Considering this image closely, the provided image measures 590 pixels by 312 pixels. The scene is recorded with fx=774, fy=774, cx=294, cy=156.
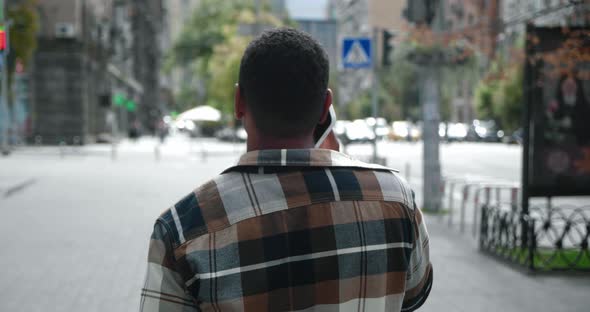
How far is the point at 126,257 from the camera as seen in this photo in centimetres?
859

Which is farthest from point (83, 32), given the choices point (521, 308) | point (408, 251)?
point (408, 251)

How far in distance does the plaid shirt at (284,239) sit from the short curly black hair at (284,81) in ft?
0.29

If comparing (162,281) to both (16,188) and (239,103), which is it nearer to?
(239,103)

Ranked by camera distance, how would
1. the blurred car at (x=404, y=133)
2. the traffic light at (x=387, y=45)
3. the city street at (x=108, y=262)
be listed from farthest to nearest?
the blurred car at (x=404, y=133), the traffic light at (x=387, y=45), the city street at (x=108, y=262)

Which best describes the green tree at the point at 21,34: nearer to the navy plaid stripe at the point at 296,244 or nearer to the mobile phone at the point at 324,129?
the mobile phone at the point at 324,129

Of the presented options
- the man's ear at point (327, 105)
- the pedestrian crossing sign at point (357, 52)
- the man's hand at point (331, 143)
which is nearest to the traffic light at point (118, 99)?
the pedestrian crossing sign at point (357, 52)

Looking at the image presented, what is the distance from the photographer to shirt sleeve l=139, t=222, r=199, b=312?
1659mm

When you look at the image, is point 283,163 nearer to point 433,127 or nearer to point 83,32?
point 433,127

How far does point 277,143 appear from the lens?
5.95ft

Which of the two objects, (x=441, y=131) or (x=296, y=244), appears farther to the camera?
(x=441, y=131)

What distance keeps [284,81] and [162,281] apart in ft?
1.70

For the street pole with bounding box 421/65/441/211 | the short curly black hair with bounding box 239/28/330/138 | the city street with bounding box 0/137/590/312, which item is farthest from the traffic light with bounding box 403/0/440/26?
the short curly black hair with bounding box 239/28/330/138

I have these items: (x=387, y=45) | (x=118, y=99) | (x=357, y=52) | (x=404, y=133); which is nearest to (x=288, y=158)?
(x=387, y=45)

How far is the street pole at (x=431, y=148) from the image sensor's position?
12578 mm
